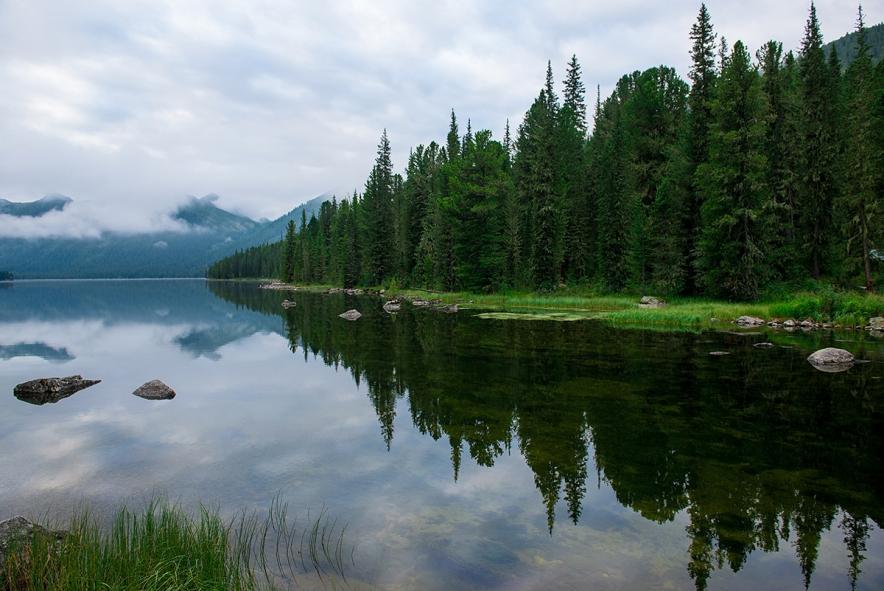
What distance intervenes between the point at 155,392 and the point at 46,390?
4.38 m

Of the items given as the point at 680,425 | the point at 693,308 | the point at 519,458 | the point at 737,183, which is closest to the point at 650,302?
the point at 693,308

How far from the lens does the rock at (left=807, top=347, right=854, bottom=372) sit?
71.5 feet

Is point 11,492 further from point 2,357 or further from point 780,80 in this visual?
point 780,80

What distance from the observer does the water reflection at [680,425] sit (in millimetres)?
9289

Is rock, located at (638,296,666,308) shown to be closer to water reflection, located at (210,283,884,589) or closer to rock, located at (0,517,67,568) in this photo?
water reflection, located at (210,283,884,589)

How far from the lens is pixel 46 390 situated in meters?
20.3

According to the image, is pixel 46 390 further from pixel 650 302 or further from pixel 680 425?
pixel 650 302

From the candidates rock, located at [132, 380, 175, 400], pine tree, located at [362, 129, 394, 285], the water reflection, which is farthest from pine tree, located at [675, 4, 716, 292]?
pine tree, located at [362, 129, 394, 285]

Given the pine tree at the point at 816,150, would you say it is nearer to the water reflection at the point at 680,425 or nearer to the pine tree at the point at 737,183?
the pine tree at the point at 737,183

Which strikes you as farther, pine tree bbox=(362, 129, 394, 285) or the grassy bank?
pine tree bbox=(362, 129, 394, 285)

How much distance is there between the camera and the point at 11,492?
35.8ft

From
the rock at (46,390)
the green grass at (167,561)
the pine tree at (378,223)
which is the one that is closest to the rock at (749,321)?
the green grass at (167,561)

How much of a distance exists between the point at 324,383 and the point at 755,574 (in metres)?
17.1

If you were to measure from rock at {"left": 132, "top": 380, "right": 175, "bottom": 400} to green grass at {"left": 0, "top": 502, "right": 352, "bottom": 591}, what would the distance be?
12.6 metres
